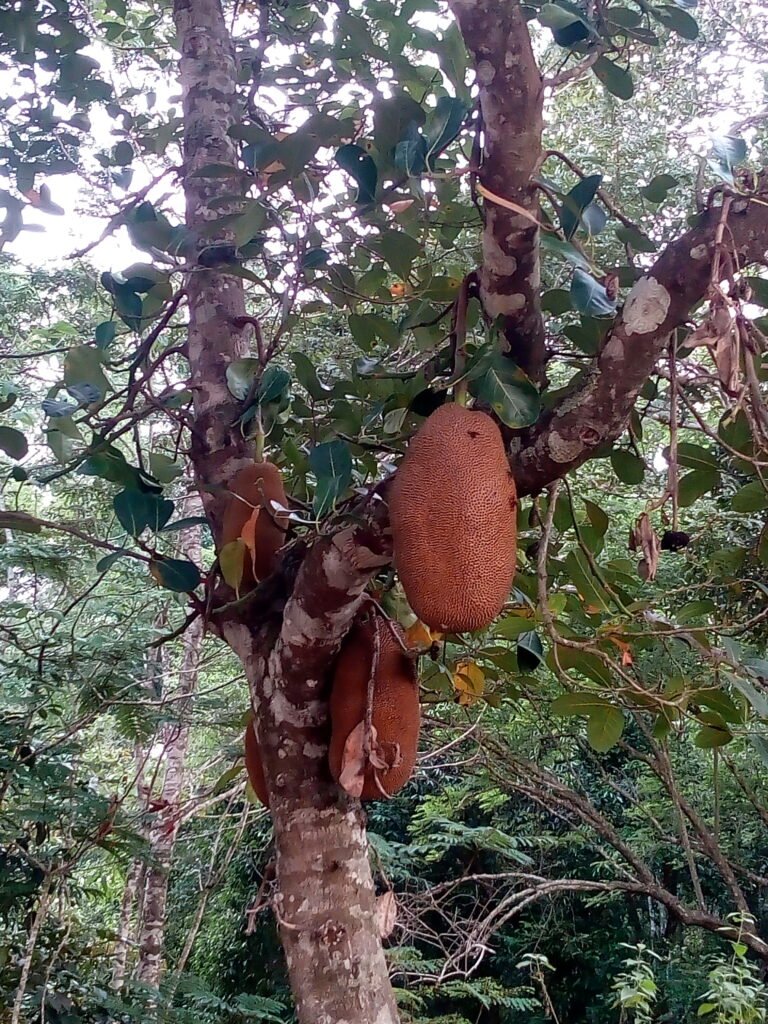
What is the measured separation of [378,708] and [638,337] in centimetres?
49

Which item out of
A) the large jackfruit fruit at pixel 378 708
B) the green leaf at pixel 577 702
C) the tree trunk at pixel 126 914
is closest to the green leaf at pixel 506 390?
the large jackfruit fruit at pixel 378 708

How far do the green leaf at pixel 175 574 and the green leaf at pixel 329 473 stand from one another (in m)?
0.23

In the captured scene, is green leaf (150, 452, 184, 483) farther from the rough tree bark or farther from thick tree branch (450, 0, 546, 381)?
thick tree branch (450, 0, 546, 381)

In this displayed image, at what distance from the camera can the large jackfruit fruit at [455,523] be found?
75 cm

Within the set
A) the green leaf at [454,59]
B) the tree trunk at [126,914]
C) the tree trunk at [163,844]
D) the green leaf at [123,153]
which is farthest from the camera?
the tree trunk at [126,914]

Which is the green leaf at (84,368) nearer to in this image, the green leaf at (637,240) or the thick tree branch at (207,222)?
the thick tree branch at (207,222)

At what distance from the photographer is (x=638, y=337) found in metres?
0.72

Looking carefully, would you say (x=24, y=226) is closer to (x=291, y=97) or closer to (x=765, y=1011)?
(x=291, y=97)

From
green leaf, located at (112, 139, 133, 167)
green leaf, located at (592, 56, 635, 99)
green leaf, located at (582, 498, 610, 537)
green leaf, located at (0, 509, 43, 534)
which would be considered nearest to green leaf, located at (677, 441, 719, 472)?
green leaf, located at (582, 498, 610, 537)

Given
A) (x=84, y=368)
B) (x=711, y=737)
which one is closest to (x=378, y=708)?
(x=711, y=737)

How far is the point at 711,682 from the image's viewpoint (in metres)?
1.03

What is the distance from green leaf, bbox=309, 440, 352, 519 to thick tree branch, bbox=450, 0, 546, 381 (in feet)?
0.64

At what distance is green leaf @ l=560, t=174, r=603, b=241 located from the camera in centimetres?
80

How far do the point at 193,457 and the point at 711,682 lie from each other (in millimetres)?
705
